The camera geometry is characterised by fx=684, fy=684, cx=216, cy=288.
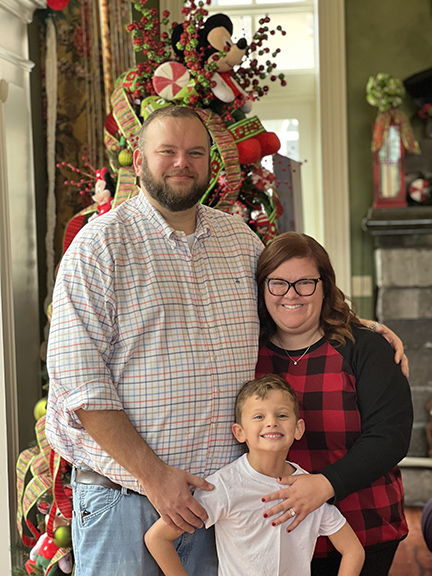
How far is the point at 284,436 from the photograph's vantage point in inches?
60.6

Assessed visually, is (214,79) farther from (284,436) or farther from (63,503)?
(63,503)

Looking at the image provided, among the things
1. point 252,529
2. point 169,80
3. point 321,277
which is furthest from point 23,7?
point 252,529

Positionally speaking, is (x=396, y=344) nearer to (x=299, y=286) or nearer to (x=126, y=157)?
(x=299, y=286)

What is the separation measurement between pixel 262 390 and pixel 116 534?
0.47 m

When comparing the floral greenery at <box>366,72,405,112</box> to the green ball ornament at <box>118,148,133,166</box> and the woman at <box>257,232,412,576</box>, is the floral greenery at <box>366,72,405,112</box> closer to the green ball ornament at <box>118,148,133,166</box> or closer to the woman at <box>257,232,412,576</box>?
the green ball ornament at <box>118,148,133,166</box>

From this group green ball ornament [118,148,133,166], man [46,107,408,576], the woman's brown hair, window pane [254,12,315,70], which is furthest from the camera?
window pane [254,12,315,70]

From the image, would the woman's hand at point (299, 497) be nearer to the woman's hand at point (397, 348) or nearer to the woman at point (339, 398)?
the woman at point (339, 398)

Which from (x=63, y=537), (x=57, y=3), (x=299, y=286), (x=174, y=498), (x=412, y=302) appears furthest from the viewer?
(x=412, y=302)

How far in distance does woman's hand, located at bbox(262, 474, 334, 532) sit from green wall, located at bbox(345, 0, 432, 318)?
2.43 meters

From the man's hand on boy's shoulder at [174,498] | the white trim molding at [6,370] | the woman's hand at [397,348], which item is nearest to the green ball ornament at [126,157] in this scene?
the white trim molding at [6,370]

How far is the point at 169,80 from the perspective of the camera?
6.98ft

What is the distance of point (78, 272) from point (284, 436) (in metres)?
0.59

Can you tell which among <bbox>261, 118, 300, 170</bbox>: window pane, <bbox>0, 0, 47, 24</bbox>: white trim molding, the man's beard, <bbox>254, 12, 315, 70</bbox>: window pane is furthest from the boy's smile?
<bbox>254, 12, 315, 70</bbox>: window pane

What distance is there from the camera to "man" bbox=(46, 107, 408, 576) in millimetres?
1477
